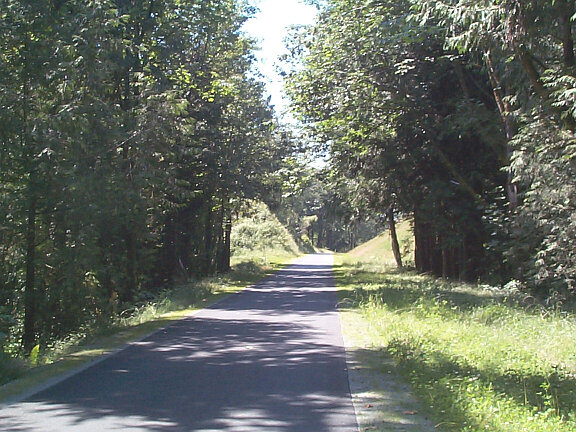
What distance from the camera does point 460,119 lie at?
67.9ft

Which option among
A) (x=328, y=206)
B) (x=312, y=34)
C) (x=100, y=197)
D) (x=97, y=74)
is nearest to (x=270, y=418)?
(x=100, y=197)

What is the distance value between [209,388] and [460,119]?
14647mm

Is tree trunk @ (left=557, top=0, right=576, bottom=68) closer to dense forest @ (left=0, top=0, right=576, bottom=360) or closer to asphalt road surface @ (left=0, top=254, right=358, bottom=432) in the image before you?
dense forest @ (left=0, top=0, right=576, bottom=360)

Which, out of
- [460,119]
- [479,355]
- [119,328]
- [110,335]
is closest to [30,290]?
[119,328]

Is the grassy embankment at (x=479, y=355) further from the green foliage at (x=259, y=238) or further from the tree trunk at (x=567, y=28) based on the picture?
the green foliage at (x=259, y=238)

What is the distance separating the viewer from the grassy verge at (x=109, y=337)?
31.4 ft

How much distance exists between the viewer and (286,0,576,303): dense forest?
41.3 ft

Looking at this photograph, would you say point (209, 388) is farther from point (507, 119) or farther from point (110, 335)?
point (507, 119)

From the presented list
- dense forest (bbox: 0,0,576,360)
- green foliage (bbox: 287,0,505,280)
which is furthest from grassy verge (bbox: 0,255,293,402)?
green foliage (bbox: 287,0,505,280)

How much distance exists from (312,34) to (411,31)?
8565mm

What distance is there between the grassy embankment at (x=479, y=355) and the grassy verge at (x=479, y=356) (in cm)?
1

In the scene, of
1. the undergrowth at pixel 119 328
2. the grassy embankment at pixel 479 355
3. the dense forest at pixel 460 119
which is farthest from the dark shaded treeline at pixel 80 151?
the grassy embankment at pixel 479 355

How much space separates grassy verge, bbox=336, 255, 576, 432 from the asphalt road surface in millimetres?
993

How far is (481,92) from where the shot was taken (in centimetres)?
2352
